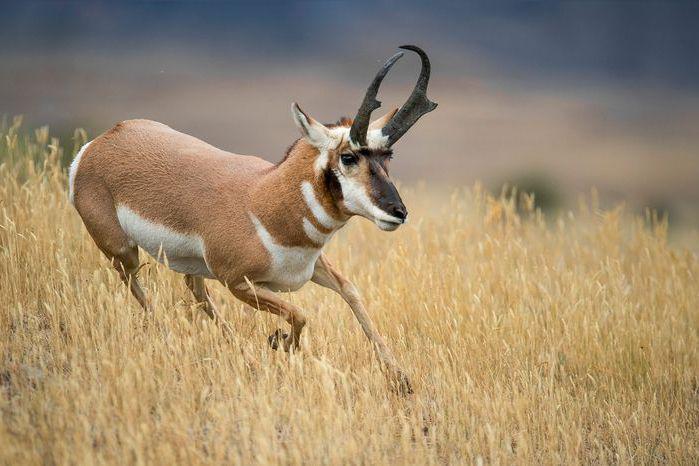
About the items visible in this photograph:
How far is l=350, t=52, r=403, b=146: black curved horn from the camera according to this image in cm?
623

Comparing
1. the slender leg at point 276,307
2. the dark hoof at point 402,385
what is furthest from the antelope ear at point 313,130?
the dark hoof at point 402,385

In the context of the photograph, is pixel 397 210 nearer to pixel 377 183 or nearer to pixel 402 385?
pixel 377 183

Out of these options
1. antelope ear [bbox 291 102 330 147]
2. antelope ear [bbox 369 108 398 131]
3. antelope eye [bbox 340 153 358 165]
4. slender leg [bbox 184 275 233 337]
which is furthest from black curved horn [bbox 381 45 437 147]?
slender leg [bbox 184 275 233 337]

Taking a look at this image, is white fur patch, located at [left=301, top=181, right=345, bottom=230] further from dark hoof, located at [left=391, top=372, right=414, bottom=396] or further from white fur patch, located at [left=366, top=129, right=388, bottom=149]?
dark hoof, located at [left=391, top=372, right=414, bottom=396]

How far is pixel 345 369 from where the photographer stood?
737cm

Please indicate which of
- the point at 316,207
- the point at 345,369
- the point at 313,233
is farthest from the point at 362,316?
the point at 316,207

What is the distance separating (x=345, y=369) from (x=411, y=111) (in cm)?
232

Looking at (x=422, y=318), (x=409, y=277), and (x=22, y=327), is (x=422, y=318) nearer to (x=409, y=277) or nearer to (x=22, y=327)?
(x=409, y=277)

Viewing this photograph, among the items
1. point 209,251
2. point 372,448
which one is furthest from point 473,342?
point 209,251

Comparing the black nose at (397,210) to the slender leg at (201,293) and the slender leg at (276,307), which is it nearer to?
the slender leg at (276,307)

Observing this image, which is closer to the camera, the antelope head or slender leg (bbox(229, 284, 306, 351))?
the antelope head

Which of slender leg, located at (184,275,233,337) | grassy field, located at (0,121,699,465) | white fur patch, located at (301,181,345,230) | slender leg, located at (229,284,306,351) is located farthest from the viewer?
Answer: slender leg, located at (184,275,233,337)

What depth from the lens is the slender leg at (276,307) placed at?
6.82 m

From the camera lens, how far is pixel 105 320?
7012 millimetres
